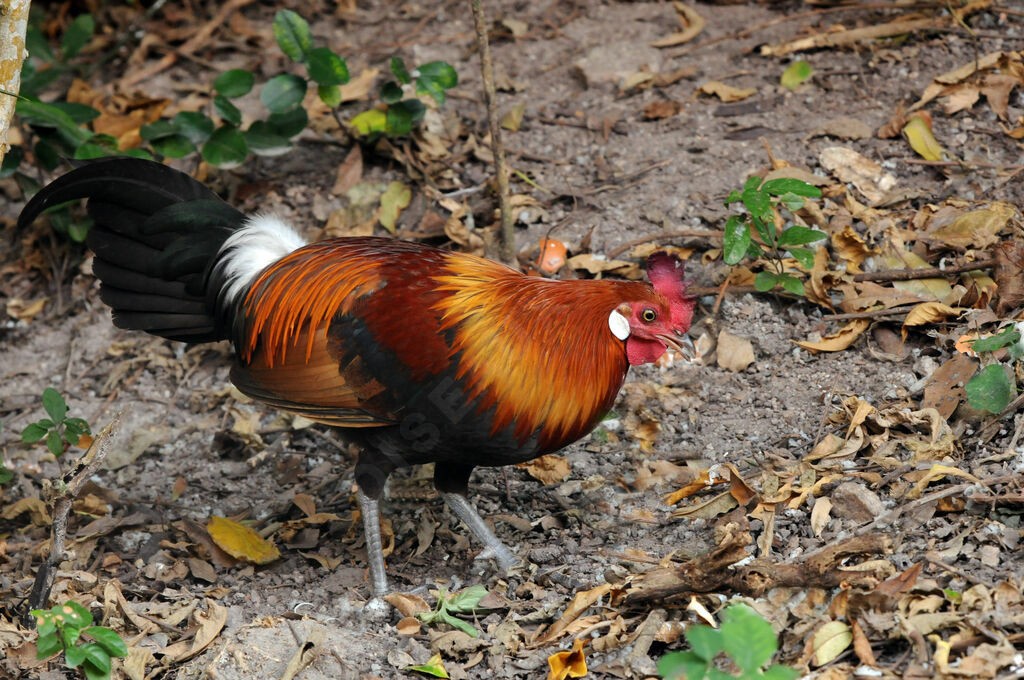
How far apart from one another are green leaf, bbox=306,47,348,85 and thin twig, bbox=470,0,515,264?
1.03m

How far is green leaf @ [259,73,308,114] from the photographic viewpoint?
239 inches

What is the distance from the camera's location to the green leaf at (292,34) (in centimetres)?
610

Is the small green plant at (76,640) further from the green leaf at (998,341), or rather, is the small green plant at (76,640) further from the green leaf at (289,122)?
the green leaf at (289,122)

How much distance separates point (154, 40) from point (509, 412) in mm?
5565

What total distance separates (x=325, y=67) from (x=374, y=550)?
3197 mm

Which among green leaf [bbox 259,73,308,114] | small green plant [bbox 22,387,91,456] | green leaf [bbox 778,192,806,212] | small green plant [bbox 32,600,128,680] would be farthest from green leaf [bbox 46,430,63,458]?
green leaf [bbox 778,192,806,212]

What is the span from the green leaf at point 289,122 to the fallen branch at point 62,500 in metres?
2.90

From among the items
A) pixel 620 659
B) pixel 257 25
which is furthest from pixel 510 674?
pixel 257 25

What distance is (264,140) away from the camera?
6211 millimetres

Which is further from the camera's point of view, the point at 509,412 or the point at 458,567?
the point at 458,567

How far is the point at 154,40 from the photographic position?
784 cm

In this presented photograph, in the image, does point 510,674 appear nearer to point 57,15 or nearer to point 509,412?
point 509,412

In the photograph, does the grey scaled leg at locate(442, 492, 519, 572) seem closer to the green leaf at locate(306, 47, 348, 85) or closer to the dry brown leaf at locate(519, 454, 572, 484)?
the dry brown leaf at locate(519, 454, 572, 484)

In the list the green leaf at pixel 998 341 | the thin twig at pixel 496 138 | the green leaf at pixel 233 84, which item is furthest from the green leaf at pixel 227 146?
the green leaf at pixel 998 341
